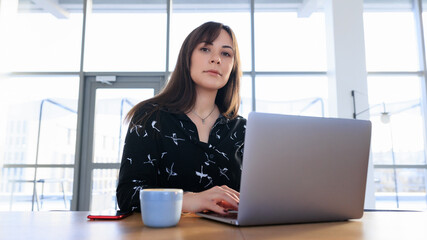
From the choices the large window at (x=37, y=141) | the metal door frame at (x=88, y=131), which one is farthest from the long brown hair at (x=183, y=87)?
the large window at (x=37, y=141)

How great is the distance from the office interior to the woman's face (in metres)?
2.39

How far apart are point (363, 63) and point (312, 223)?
3.27 m

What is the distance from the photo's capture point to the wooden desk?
574 mm

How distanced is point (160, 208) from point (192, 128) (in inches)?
25.3

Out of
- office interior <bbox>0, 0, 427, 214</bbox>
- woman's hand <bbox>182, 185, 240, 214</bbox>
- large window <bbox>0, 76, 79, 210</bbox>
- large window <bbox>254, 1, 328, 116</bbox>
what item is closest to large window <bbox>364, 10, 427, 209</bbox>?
office interior <bbox>0, 0, 427, 214</bbox>

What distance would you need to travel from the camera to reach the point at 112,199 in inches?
142

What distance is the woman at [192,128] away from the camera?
3.85ft

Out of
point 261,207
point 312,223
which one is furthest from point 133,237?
point 312,223

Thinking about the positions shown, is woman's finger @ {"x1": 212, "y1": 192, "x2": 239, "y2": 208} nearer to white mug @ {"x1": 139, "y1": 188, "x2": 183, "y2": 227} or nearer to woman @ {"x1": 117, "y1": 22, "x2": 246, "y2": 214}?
white mug @ {"x1": 139, "y1": 188, "x2": 183, "y2": 227}

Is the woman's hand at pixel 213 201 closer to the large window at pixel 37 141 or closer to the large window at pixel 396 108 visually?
the large window at pixel 37 141

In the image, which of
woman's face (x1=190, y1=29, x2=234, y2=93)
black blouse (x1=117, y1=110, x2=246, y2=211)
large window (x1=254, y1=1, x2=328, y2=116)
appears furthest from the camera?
large window (x1=254, y1=1, x2=328, y2=116)

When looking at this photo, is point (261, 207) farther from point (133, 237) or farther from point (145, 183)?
point (145, 183)

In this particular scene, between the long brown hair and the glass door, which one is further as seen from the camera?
the glass door

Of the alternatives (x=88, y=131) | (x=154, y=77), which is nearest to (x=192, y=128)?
(x=154, y=77)
